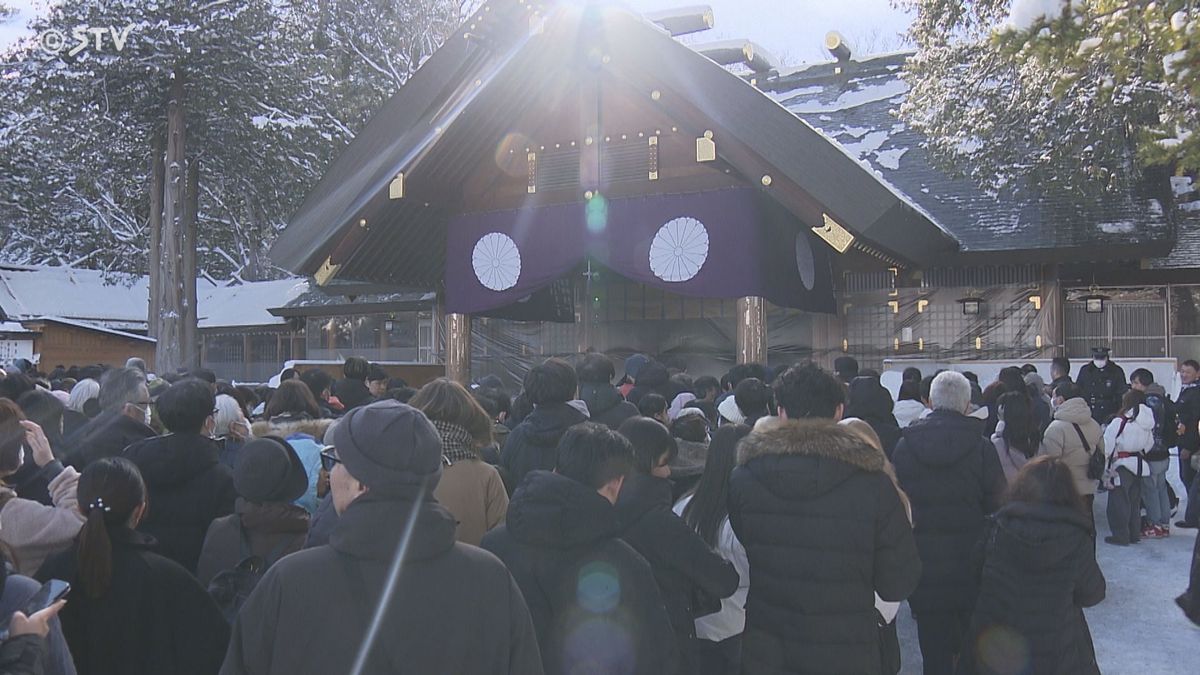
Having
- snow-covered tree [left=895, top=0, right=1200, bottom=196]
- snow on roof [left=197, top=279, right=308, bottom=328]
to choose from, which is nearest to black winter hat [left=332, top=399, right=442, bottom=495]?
snow-covered tree [left=895, top=0, right=1200, bottom=196]

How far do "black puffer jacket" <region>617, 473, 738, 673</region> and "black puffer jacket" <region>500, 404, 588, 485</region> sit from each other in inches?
41.1

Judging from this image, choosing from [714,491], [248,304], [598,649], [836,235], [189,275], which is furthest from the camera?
[248,304]

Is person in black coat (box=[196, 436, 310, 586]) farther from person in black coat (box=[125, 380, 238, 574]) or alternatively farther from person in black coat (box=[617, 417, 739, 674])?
person in black coat (box=[617, 417, 739, 674])

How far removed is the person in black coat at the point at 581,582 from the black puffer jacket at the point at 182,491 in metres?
1.55

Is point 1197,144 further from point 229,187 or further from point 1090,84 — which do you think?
point 229,187

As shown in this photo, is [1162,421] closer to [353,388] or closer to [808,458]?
[808,458]

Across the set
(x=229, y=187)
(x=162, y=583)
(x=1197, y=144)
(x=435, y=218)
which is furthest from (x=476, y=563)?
(x=229, y=187)

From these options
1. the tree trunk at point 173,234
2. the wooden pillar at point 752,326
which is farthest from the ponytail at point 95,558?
the tree trunk at point 173,234

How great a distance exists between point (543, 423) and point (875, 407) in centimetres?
182

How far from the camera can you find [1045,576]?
3420 mm

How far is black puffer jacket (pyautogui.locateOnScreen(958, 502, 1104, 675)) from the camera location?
11.1ft

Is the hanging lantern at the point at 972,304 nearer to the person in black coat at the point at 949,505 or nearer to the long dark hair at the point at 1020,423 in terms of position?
the long dark hair at the point at 1020,423

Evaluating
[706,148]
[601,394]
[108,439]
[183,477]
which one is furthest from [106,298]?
[183,477]

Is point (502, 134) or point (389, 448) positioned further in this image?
point (502, 134)
